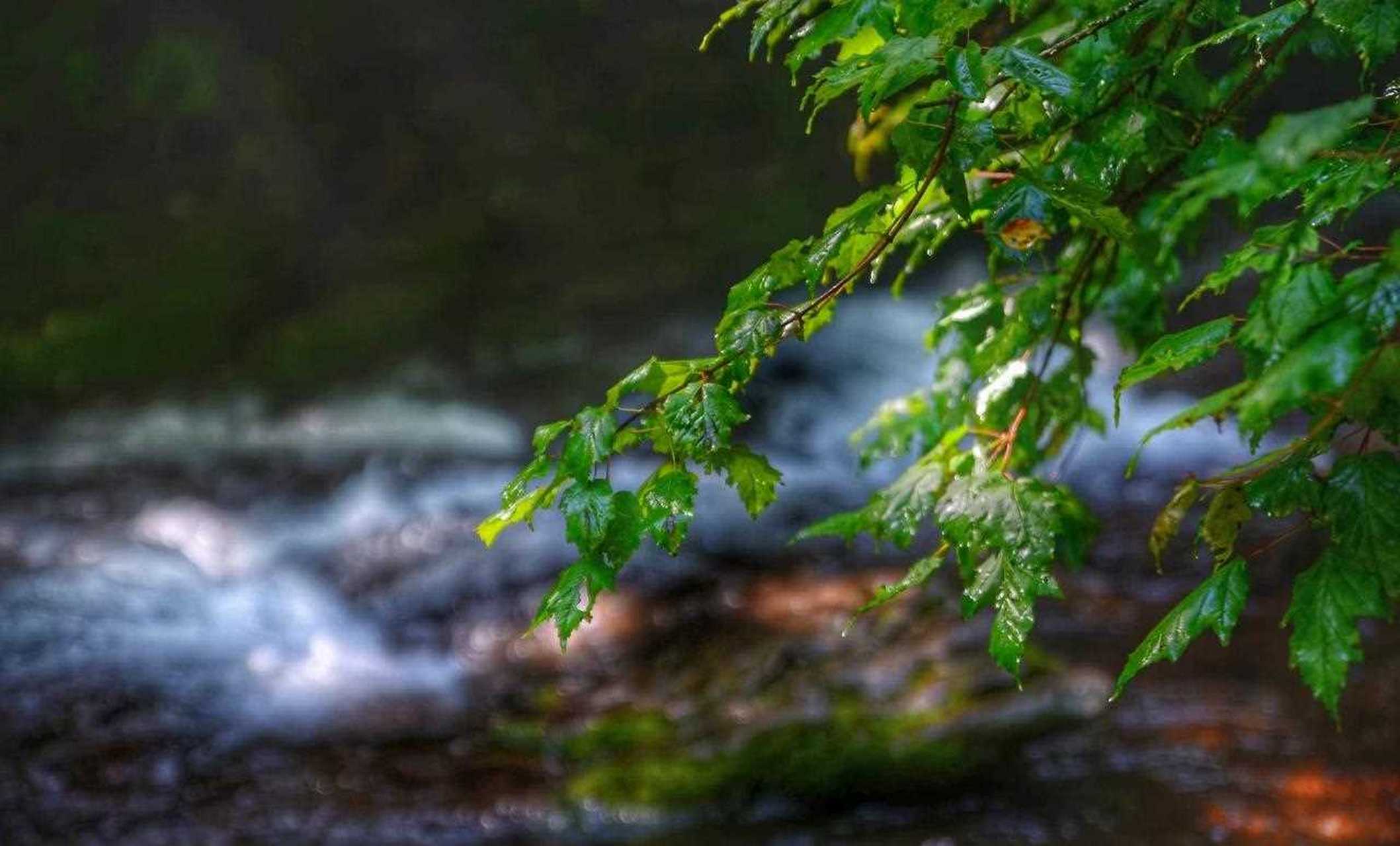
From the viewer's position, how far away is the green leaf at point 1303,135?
0.90 metres

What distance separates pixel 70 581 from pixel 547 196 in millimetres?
3863

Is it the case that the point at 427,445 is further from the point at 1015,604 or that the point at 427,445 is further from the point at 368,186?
the point at 1015,604

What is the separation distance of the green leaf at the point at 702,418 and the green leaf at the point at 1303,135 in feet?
2.09

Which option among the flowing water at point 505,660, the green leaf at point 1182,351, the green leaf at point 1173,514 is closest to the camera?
the green leaf at point 1182,351

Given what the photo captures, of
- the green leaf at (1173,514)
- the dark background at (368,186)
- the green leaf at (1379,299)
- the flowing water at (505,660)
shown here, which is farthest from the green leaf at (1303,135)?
the dark background at (368,186)

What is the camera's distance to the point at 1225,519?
1493 mm

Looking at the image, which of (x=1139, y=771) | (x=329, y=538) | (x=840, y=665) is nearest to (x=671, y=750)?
(x=840, y=665)

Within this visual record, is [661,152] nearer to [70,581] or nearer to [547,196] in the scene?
[547,196]

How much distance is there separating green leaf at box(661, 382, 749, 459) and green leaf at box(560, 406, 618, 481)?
7 cm

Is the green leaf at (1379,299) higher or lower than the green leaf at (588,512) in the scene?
lower

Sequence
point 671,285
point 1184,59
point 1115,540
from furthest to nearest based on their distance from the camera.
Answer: point 671,285 → point 1115,540 → point 1184,59

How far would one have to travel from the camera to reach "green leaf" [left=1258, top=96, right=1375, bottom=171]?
90 cm

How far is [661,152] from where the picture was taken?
27.1 ft

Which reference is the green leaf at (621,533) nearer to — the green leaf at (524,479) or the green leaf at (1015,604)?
the green leaf at (524,479)
